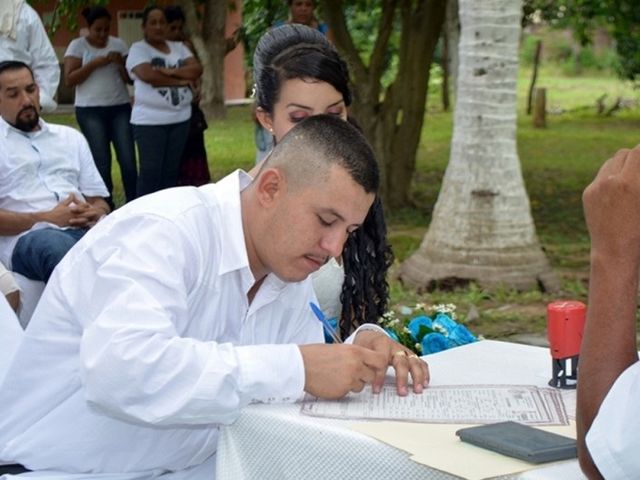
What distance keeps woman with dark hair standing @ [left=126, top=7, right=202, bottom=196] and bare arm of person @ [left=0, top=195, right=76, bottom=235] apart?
4208mm

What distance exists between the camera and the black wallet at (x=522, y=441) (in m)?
2.26

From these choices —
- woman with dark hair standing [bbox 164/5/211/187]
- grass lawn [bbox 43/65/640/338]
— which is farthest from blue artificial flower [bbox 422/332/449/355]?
woman with dark hair standing [bbox 164/5/211/187]

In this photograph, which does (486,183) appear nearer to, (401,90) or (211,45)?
(401,90)

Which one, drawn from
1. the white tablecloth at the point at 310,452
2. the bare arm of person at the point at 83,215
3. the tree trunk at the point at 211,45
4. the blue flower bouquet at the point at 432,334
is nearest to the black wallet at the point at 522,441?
the white tablecloth at the point at 310,452

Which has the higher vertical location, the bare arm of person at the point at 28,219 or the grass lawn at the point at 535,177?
the bare arm of person at the point at 28,219

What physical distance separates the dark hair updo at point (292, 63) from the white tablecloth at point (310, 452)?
155 cm

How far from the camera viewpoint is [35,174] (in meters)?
6.21

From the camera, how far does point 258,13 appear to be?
14266 mm

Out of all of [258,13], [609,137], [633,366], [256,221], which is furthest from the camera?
[609,137]

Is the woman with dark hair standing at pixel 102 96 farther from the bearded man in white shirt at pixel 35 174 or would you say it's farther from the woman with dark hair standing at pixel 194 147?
the bearded man in white shirt at pixel 35 174

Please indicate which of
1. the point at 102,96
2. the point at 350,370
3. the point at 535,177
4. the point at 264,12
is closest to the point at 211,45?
the point at 535,177

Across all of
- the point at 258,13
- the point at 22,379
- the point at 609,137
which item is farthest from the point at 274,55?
the point at 609,137

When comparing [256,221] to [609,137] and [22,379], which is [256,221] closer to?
[22,379]

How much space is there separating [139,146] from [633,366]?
27.1ft
